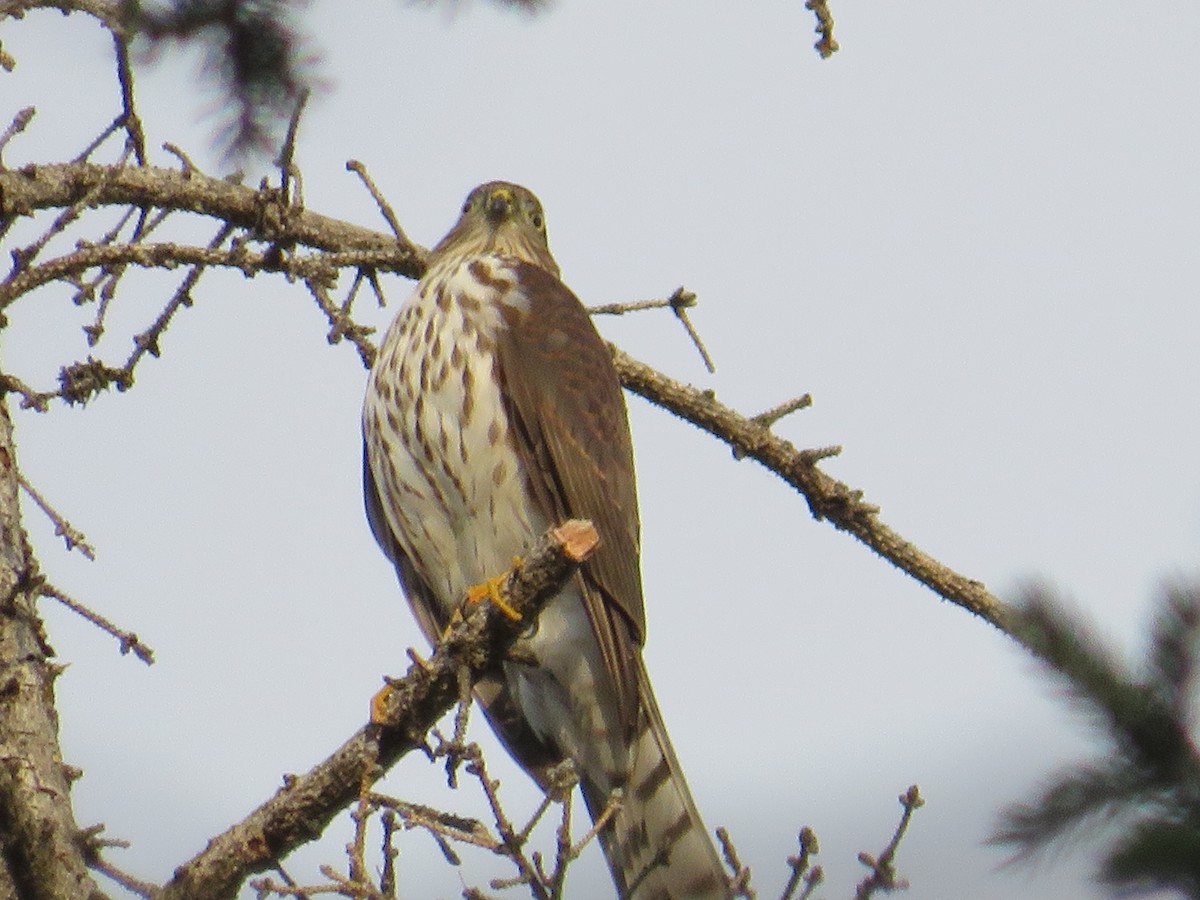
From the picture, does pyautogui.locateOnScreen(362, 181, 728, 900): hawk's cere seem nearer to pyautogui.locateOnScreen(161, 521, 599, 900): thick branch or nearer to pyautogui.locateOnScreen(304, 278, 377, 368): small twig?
pyautogui.locateOnScreen(304, 278, 377, 368): small twig

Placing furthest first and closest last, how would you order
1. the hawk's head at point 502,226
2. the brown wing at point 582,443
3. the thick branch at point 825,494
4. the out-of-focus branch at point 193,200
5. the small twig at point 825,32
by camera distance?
the hawk's head at point 502,226, the brown wing at point 582,443, the thick branch at point 825,494, the out-of-focus branch at point 193,200, the small twig at point 825,32

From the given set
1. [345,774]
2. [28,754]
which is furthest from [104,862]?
[345,774]

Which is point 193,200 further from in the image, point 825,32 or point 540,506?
point 825,32

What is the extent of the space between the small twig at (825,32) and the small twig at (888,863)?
4.92ft

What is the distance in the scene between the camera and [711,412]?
Result: 14.9 ft

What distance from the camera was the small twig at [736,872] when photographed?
300 centimetres

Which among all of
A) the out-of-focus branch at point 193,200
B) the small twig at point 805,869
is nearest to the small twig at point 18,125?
the out-of-focus branch at point 193,200

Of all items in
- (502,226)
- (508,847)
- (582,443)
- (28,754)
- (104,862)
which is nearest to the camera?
(508,847)

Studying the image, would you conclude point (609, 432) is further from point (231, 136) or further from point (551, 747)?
point (231, 136)

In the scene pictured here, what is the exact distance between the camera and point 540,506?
4.67 metres

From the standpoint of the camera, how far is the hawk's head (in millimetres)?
5793

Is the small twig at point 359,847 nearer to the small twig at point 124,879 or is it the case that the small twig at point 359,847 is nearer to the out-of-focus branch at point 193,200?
the small twig at point 124,879

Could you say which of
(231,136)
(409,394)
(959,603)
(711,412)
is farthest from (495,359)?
(231,136)

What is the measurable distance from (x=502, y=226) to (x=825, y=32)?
2390 millimetres
